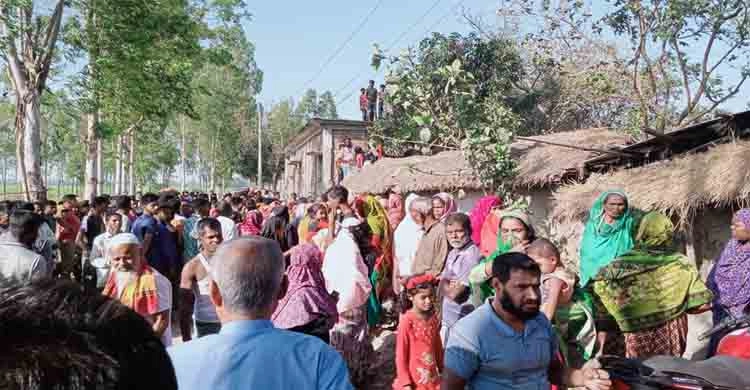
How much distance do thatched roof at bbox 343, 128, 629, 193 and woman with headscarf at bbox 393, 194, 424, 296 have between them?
6.85 feet

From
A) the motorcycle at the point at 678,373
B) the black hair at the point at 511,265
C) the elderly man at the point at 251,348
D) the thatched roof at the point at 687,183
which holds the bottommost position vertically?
the motorcycle at the point at 678,373

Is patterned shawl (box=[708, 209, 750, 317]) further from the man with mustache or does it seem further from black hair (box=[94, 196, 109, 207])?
black hair (box=[94, 196, 109, 207])

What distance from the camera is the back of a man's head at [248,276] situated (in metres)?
1.92

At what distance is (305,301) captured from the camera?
463cm

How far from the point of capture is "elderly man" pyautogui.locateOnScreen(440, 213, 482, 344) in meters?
4.61

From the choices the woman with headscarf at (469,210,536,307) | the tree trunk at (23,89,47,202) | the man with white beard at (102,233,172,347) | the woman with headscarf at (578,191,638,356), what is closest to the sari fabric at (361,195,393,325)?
the woman with headscarf at (578,191,638,356)

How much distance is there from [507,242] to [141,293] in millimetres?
2659

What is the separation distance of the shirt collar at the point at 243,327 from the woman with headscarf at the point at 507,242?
242 centimetres

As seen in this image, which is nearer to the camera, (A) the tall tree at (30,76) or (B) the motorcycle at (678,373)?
(B) the motorcycle at (678,373)

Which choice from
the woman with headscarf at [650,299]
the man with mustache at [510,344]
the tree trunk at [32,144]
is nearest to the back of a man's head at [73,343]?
the man with mustache at [510,344]

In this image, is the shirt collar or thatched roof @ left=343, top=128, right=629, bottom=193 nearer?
the shirt collar

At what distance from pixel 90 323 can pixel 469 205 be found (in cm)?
1026

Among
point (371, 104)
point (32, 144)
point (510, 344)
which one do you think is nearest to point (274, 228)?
point (510, 344)

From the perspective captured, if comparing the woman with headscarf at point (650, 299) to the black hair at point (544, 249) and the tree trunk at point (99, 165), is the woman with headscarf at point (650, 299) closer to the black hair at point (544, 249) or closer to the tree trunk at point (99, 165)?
the black hair at point (544, 249)
